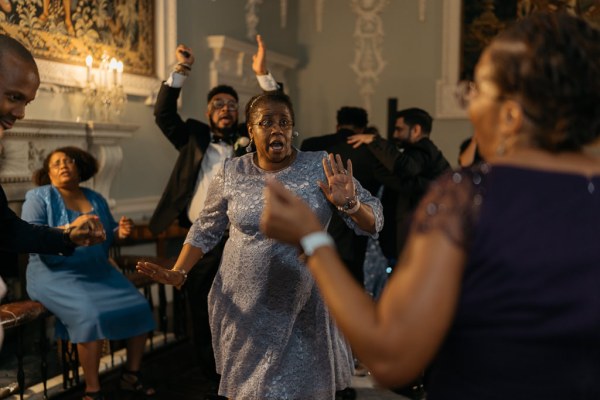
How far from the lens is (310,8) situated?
336 inches

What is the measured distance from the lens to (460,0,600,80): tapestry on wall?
761 cm

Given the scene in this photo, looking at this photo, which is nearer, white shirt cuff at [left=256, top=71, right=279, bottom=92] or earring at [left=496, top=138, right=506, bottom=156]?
earring at [left=496, top=138, right=506, bottom=156]

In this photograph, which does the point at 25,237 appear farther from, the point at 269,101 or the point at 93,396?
the point at 93,396

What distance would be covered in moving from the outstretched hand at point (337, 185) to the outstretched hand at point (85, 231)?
83cm

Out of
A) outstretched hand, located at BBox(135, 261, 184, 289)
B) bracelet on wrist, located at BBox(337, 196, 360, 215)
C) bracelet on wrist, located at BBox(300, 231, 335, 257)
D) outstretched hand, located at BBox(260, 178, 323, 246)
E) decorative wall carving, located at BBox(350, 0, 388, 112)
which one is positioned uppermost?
decorative wall carving, located at BBox(350, 0, 388, 112)

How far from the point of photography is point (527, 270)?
3.23ft

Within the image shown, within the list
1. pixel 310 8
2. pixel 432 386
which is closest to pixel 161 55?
pixel 310 8

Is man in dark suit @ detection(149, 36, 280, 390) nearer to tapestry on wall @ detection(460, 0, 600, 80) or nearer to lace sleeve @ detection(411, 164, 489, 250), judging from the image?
lace sleeve @ detection(411, 164, 489, 250)

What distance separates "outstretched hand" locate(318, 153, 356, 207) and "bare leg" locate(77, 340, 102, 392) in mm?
1883

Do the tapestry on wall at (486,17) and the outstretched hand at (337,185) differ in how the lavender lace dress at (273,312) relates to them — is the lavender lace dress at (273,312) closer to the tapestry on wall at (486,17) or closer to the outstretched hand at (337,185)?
the outstretched hand at (337,185)

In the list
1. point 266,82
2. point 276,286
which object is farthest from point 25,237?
point 266,82

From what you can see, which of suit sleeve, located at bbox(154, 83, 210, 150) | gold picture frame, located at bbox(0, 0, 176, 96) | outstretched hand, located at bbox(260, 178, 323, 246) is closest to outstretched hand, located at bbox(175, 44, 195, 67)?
suit sleeve, located at bbox(154, 83, 210, 150)

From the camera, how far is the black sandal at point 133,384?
3.80 m

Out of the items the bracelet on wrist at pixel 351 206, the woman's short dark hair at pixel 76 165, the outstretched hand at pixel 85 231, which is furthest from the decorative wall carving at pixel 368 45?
the outstretched hand at pixel 85 231
